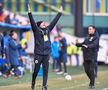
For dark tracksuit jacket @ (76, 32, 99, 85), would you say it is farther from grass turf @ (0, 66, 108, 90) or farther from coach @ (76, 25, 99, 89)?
grass turf @ (0, 66, 108, 90)

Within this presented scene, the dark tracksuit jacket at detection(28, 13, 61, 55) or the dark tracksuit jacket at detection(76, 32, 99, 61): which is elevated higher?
the dark tracksuit jacket at detection(28, 13, 61, 55)

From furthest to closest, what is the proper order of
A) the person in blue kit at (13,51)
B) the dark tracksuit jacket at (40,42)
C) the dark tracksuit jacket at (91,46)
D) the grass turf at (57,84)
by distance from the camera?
the person in blue kit at (13,51) → the grass turf at (57,84) → the dark tracksuit jacket at (91,46) → the dark tracksuit jacket at (40,42)

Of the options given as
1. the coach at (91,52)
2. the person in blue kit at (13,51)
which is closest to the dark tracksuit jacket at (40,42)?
the coach at (91,52)

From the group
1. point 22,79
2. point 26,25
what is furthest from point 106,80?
point 26,25

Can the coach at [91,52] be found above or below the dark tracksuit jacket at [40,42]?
below

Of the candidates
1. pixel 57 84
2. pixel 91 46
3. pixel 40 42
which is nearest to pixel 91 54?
pixel 91 46


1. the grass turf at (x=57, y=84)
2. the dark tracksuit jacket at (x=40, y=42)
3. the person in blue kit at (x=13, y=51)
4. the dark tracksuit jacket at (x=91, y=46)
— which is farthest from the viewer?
the person in blue kit at (x=13, y=51)

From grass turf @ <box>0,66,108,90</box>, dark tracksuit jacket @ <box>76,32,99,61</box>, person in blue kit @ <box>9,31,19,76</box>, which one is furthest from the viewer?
person in blue kit @ <box>9,31,19,76</box>

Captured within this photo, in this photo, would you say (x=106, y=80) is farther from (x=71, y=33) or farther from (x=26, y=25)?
(x=71, y=33)

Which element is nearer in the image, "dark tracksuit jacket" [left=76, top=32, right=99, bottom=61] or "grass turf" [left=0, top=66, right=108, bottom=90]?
"dark tracksuit jacket" [left=76, top=32, right=99, bottom=61]

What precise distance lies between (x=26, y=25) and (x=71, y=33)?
7132 millimetres

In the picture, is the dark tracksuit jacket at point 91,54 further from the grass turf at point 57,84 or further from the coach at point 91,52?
the grass turf at point 57,84

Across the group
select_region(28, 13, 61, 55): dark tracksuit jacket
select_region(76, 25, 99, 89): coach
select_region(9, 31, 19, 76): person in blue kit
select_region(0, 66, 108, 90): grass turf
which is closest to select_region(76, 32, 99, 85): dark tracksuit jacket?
select_region(76, 25, 99, 89): coach

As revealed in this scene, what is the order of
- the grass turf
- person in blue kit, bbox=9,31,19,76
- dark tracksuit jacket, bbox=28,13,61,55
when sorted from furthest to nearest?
person in blue kit, bbox=9,31,19,76 → the grass turf → dark tracksuit jacket, bbox=28,13,61,55
